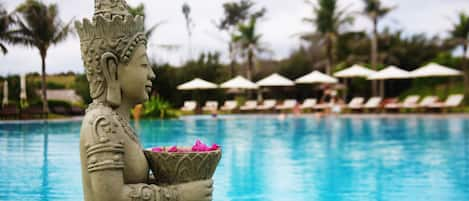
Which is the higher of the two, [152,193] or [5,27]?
[5,27]

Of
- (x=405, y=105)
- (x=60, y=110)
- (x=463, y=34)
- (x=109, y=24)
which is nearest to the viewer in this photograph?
(x=109, y=24)

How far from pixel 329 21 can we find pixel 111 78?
33.8 meters

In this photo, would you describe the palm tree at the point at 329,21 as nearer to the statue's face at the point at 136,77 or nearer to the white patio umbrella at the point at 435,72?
the white patio umbrella at the point at 435,72

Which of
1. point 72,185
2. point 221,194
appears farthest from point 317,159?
point 72,185

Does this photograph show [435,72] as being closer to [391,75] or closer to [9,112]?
[391,75]

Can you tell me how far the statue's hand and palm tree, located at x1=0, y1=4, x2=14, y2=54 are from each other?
25.5 m

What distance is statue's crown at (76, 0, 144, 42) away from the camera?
7.48 ft

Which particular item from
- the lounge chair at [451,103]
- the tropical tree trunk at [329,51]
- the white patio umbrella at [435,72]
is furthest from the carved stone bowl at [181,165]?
the tropical tree trunk at [329,51]

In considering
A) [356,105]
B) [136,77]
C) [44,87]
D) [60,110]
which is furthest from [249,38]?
[136,77]

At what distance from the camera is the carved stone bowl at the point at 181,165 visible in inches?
91.2

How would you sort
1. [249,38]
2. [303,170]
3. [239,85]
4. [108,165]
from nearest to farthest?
[108,165], [303,170], [239,85], [249,38]

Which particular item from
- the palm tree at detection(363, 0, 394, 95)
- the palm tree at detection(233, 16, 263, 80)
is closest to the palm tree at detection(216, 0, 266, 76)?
the palm tree at detection(233, 16, 263, 80)

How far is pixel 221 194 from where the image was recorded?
6.14 meters

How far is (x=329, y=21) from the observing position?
35.0 m
